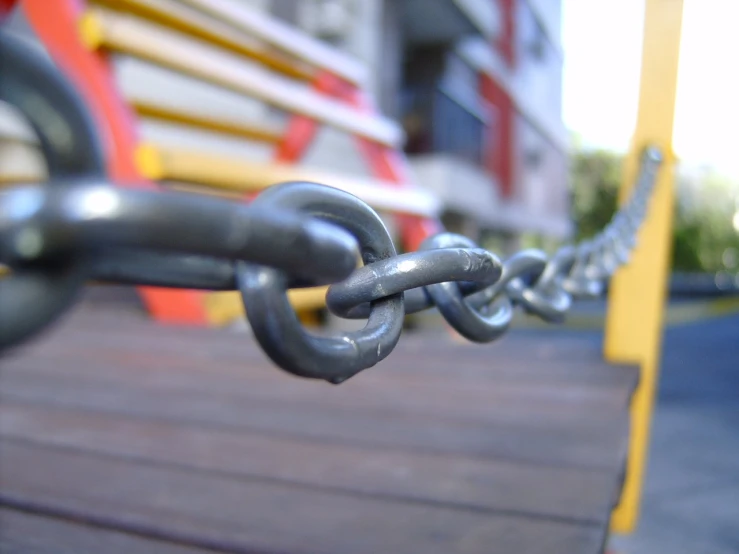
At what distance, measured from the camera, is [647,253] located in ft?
3.85

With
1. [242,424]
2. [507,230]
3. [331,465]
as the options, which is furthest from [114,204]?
[507,230]

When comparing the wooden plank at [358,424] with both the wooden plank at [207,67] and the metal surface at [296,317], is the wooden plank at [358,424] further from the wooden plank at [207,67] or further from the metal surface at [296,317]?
the wooden plank at [207,67]

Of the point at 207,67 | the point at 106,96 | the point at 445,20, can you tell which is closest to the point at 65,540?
the point at 106,96

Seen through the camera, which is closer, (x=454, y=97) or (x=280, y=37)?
(x=280, y=37)

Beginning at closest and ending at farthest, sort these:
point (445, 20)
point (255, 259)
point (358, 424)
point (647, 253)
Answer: point (255, 259), point (358, 424), point (647, 253), point (445, 20)

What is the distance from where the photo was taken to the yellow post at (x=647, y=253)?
114cm

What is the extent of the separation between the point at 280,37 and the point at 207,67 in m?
0.52

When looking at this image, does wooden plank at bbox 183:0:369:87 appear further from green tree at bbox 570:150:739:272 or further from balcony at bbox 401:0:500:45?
green tree at bbox 570:150:739:272

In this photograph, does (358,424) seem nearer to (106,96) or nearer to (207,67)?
(106,96)

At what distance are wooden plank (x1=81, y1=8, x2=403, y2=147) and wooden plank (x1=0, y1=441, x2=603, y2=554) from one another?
119 cm

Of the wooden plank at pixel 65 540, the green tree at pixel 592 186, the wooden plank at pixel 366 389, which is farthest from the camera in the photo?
the green tree at pixel 592 186

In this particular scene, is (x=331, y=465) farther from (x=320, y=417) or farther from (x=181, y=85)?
(x=181, y=85)

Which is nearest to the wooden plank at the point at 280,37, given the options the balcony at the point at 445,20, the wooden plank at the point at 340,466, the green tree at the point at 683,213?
the wooden plank at the point at 340,466

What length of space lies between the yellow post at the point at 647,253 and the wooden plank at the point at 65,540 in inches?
36.4
